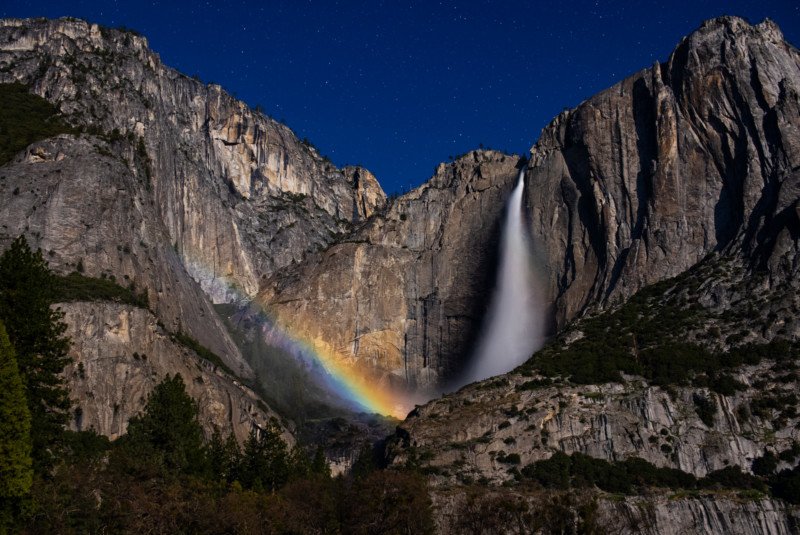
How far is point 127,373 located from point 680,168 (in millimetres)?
73594

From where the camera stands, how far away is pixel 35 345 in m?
51.9

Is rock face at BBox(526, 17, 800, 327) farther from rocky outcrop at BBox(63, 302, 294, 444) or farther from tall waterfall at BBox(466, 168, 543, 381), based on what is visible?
rocky outcrop at BBox(63, 302, 294, 444)

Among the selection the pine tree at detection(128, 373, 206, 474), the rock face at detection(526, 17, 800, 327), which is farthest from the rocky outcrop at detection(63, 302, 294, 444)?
the rock face at detection(526, 17, 800, 327)

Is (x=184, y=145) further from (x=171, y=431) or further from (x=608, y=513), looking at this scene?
(x=608, y=513)

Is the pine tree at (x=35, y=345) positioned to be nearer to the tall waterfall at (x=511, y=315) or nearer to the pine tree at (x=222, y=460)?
the pine tree at (x=222, y=460)

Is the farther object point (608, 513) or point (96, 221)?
point (96, 221)

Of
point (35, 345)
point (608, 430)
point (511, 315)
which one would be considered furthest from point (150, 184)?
point (35, 345)

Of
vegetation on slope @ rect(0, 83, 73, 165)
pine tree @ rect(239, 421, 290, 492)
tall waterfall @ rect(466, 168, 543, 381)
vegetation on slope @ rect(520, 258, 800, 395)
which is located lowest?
pine tree @ rect(239, 421, 290, 492)

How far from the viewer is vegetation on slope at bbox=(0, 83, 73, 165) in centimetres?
12338

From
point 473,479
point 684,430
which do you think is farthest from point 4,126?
point 684,430

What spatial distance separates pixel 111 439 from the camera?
9038 centimetres

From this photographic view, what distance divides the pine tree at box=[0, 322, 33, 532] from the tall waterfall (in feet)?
298

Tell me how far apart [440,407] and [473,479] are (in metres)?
14.2

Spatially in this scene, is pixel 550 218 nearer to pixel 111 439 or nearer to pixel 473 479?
pixel 473 479
